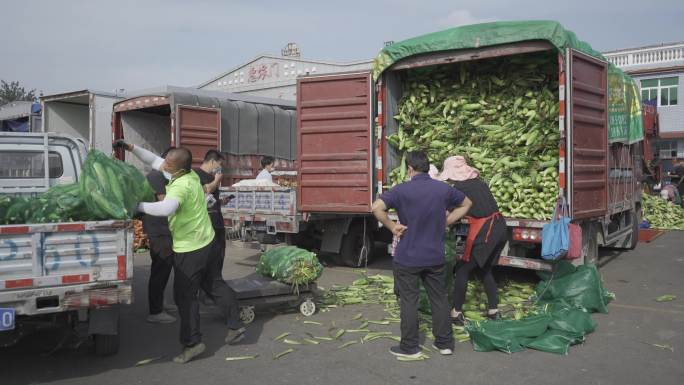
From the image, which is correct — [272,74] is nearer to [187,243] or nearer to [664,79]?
[664,79]

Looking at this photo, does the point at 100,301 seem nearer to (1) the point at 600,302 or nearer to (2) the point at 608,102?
(1) the point at 600,302

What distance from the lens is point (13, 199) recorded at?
14.5 feet

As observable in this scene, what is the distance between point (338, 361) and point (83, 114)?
12.4m

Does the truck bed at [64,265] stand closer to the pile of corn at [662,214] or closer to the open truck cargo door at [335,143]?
the open truck cargo door at [335,143]

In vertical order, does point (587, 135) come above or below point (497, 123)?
below

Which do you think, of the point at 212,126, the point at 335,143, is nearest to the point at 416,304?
the point at 335,143

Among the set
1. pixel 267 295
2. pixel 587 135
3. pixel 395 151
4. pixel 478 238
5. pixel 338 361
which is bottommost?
pixel 338 361

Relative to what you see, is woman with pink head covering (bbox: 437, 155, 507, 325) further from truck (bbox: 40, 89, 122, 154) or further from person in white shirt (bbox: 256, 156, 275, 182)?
truck (bbox: 40, 89, 122, 154)

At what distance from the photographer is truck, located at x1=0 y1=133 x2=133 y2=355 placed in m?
4.09

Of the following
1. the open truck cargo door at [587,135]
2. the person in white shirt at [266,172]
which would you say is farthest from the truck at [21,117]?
the open truck cargo door at [587,135]

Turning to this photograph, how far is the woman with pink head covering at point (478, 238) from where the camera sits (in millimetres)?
6023

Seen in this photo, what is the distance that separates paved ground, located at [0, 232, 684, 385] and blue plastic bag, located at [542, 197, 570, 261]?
→ 32.7 inches

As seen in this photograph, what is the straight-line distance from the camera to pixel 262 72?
94.2ft

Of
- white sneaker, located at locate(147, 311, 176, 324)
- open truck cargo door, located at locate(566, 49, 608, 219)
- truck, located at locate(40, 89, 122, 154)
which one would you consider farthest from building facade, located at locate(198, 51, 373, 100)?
white sneaker, located at locate(147, 311, 176, 324)
